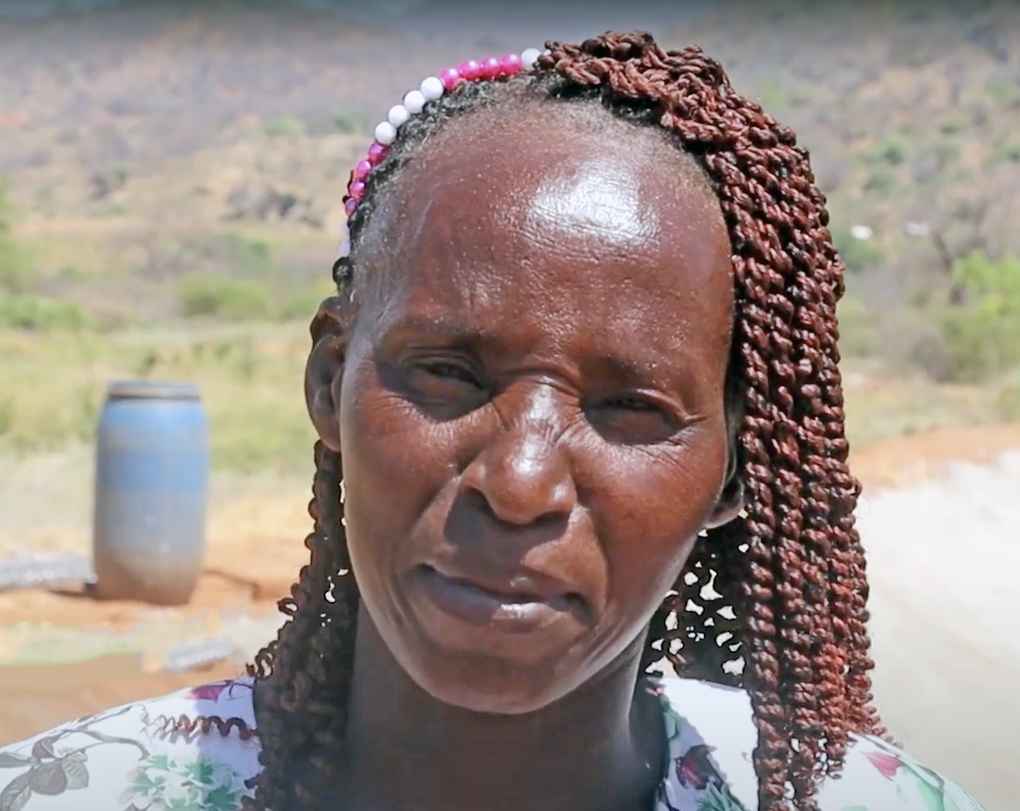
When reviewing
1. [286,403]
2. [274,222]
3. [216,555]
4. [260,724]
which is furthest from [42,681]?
[274,222]

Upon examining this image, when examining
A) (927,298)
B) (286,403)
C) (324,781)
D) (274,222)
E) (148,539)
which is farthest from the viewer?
(274,222)

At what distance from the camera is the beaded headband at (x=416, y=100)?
5.63 ft

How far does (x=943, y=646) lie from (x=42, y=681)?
4.25m

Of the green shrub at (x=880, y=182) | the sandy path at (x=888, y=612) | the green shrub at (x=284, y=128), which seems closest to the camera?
the sandy path at (x=888, y=612)

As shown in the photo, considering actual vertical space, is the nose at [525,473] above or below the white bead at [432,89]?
below

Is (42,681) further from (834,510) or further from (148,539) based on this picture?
(834,510)

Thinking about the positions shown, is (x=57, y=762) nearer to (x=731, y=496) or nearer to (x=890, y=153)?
(x=731, y=496)

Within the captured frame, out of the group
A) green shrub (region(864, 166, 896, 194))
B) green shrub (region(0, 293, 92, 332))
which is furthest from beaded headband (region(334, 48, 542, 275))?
green shrub (region(864, 166, 896, 194))

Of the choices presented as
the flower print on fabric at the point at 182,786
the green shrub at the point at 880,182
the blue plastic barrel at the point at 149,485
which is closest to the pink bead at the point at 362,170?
the flower print on fabric at the point at 182,786

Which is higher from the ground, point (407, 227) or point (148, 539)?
point (407, 227)

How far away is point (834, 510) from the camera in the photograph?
1.71m

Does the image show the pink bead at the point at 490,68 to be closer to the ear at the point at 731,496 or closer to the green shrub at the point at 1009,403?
→ the ear at the point at 731,496

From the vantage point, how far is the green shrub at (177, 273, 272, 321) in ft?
85.7

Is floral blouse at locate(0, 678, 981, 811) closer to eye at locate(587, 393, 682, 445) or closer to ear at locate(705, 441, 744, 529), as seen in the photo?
ear at locate(705, 441, 744, 529)
